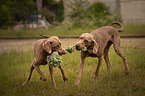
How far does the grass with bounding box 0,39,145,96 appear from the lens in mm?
4406

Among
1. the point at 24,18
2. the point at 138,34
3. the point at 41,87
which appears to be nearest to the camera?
the point at 41,87

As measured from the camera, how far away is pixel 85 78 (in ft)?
17.9

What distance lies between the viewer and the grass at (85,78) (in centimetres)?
441

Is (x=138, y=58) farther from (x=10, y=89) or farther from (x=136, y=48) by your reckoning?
(x=10, y=89)

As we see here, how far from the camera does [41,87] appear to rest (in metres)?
5.05

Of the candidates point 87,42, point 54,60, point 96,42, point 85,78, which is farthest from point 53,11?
point 54,60

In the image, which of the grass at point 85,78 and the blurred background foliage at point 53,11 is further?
the blurred background foliage at point 53,11

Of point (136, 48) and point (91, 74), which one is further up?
point (136, 48)

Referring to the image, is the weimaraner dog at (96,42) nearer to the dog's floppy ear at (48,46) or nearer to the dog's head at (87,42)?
the dog's head at (87,42)

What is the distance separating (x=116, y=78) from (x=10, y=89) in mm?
3013

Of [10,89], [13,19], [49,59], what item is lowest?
[10,89]

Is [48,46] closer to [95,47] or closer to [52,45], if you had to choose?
[52,45]

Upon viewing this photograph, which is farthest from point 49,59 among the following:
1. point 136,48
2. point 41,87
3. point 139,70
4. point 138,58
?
point 136,48

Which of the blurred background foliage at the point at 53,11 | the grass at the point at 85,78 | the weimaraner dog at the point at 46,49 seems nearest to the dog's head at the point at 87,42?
the weimaraner dog at the point at 46,49
